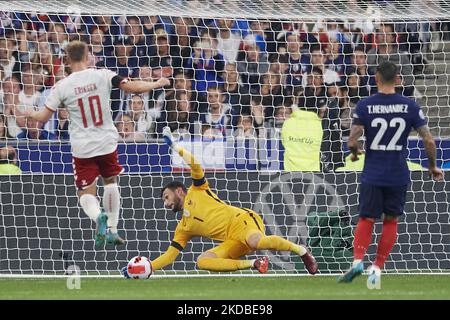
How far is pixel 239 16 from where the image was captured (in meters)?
14.9

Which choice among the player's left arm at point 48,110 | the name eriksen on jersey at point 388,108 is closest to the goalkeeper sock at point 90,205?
the player's left arm at point 48,110

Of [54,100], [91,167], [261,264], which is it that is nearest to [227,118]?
[261,264]

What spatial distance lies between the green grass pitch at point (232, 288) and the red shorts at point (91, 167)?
42.3 inches

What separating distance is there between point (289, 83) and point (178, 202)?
14.4ft

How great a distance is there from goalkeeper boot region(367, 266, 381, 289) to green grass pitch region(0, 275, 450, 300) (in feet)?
0.29

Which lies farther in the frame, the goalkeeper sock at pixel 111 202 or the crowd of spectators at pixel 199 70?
the crowd of spectators at pixel 199 70

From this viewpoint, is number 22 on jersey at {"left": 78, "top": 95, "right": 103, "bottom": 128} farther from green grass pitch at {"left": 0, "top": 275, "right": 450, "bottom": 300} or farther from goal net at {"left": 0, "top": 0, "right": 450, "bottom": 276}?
goal net at {"left": 0, "top": 0, "right": 450, "bottom": 276}

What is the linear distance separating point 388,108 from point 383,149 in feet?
1.31

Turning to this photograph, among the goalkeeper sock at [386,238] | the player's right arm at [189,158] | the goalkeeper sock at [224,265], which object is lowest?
the goalkeeper sock at [224,265]

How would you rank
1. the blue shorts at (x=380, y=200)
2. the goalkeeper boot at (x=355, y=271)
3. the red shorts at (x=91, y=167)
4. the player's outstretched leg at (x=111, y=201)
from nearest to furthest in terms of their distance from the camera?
the goalkeeper boot at (x=355, y=271)
the blue shorts at (x=380, y=200)
the red shorts at (x=91, y=167)
the player's outstretched leg at (x=111, y=201)

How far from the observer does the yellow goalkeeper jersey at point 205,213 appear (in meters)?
13.4

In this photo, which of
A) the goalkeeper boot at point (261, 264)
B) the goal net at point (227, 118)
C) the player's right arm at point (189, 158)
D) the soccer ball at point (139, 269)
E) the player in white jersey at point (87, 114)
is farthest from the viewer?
the goal net at point (227, 118)

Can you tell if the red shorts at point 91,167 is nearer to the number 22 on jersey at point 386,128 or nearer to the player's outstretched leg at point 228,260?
the player's outstretched leg at point 228,260

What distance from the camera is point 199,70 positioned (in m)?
17.0
